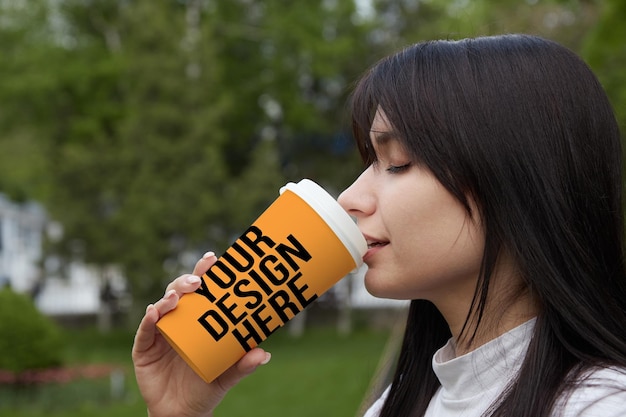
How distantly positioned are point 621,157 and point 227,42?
21386 mm

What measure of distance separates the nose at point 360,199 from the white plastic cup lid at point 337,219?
2 cm

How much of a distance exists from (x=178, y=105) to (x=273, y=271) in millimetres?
17068

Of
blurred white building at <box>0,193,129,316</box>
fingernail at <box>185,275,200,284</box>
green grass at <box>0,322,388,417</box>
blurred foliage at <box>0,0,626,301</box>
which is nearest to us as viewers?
fingernail at <box>185,275,200,284</box>

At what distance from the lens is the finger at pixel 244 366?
1710mm

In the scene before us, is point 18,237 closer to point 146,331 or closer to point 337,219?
point 146,331

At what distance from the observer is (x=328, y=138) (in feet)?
76.1

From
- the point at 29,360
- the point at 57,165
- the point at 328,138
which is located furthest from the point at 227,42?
the point at 29,360

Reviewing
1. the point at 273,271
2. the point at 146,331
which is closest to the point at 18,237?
the point at 146,331

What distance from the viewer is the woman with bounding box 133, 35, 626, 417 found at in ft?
4.69

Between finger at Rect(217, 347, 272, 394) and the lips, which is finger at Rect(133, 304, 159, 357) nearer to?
finger at Rect(217, 347, 272, 394)

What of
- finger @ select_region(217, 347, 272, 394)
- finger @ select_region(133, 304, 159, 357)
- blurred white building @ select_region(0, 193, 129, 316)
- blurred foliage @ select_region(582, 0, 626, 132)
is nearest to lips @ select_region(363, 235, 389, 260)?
finger @ select_region(217, 347, 272, 394)

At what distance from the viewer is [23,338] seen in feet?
34.9

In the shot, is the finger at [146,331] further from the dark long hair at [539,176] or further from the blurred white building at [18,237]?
the blurred white building at [18,237]

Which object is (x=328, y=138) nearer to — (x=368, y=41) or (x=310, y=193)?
(x=368, y=41)
